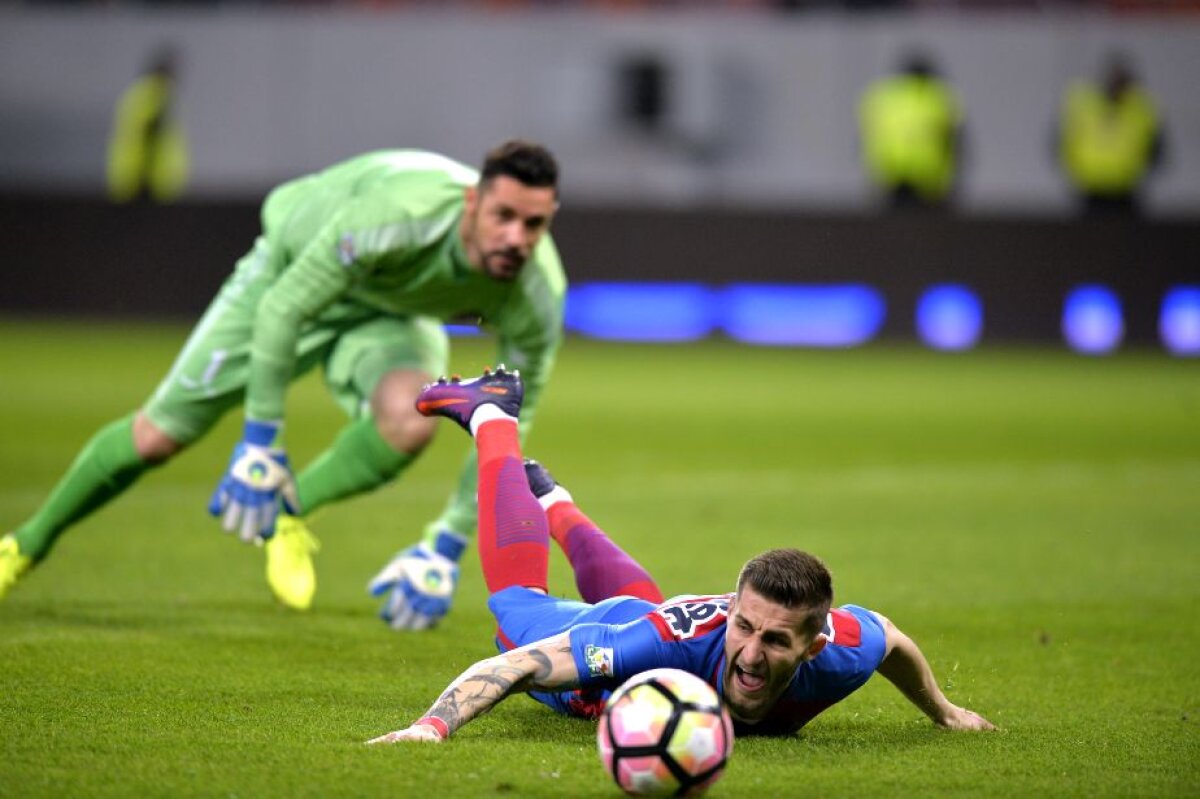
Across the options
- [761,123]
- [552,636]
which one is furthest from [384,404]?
Result: [761,123]

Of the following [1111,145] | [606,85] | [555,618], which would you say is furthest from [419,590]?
[606,85]

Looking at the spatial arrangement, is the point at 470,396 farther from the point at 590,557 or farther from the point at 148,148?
the point at 148,148

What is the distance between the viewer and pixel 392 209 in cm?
695

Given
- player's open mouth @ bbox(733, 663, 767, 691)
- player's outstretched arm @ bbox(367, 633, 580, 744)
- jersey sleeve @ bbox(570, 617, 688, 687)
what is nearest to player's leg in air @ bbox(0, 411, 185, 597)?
player's outstretched arm @ bbox(367, 633, 580, 744)

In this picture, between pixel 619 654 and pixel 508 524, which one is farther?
pixel 508 524

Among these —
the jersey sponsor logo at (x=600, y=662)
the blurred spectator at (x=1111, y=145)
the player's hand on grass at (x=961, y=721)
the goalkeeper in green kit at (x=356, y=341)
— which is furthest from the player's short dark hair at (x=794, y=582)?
the blurred spectator at (x=1111, y=145)

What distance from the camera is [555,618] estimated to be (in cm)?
537

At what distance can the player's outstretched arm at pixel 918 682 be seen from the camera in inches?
206

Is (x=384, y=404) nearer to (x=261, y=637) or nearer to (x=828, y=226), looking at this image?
(x=261, y=637)

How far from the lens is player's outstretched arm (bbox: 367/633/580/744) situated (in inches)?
195

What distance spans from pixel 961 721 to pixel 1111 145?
640 inches

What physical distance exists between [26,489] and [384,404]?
359cm

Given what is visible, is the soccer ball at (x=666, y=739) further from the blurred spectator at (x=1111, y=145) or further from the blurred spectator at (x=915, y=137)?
the blurred spectator at (x=1111, y=145)

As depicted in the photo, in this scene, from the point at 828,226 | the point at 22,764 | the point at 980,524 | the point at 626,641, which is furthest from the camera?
the point at 828,226
